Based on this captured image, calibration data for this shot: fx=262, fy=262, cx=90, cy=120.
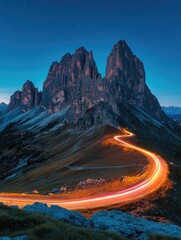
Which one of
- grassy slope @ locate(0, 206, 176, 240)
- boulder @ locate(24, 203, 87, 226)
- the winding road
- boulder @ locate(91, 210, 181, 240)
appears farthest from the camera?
the winding road

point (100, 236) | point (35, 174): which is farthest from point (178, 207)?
point (35, 174)

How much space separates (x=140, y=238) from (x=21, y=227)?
8401 mm

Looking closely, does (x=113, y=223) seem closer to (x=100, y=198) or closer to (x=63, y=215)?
(x=63, y=215)

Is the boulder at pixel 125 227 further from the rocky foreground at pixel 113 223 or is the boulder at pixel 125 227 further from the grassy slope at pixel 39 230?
the grassy slope at pixel 39 230

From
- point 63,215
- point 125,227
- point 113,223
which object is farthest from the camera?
point 63,215

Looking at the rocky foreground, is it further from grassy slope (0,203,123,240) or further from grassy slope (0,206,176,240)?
grassy slope (0,203,123,240)

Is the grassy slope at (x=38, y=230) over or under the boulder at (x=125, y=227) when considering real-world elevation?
over

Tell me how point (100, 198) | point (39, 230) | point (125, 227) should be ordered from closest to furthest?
1. point (39, 230)
2. point (125, 227)
3. point (100, 198)

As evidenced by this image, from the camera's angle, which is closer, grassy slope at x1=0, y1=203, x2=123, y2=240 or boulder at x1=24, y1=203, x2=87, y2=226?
grassy slope at x1=0, y1=203, x2=123, y2=240

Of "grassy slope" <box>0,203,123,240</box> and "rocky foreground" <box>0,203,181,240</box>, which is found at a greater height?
"grassy slope" <box>0,203,123,240</box>

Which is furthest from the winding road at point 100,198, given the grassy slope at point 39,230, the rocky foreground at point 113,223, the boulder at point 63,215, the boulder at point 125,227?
the grassy slope at point 39,230

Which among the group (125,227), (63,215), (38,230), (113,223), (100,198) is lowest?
(100,198)

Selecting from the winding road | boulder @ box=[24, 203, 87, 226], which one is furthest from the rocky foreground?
the winding road

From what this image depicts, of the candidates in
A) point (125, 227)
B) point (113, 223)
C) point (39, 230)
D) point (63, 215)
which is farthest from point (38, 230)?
point (125, 227)
